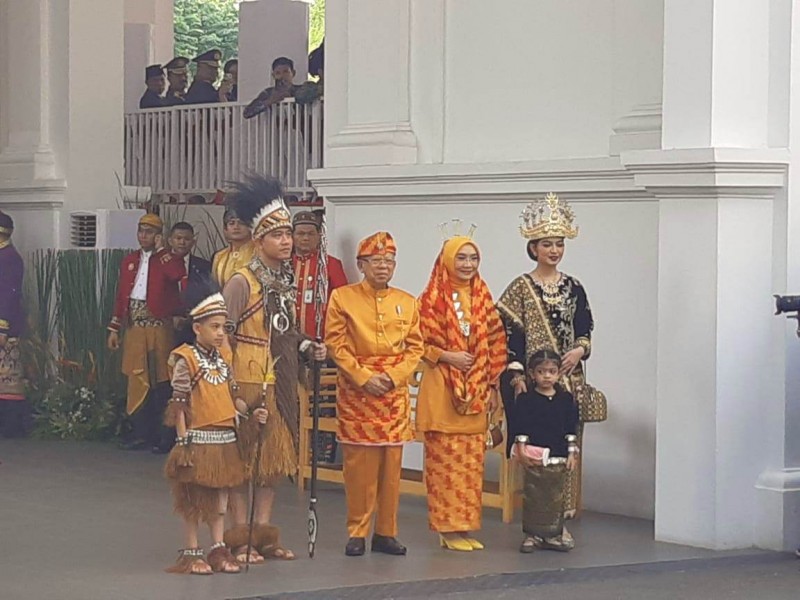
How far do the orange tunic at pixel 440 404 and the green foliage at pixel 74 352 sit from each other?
5.80 m

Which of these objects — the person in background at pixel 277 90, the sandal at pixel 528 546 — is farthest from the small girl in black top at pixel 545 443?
the person in background at pixel 277 90

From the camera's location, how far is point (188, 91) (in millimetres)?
19297

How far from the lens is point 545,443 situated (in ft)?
31.4

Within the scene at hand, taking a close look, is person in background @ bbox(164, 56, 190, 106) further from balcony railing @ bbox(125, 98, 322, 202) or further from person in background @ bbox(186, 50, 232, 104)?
balcony railing @ bbox(125, 98, 322, 202)

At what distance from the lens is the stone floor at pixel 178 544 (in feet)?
28.1

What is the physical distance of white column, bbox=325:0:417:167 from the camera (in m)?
12.8

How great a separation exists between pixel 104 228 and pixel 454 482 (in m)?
7.29

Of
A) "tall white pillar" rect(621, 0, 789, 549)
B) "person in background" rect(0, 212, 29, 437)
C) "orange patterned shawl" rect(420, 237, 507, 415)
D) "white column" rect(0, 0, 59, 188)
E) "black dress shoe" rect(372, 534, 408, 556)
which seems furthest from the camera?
"white column" rect(0, 0, 59, 188)

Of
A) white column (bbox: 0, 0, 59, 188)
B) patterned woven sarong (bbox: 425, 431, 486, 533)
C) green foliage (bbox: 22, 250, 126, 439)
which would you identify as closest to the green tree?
white column (bbox: 0, 0, 59, 188)

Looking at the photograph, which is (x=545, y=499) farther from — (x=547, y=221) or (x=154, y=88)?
(x=154, y=88)

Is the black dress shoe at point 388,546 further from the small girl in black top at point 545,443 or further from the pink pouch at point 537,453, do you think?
the pink pouch at point 537,453

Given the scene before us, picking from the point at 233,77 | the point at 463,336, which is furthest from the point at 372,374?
the point at 233,77

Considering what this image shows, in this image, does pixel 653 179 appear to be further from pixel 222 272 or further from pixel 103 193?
pixel 103 193

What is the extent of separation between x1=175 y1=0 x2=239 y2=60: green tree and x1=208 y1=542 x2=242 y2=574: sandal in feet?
157
